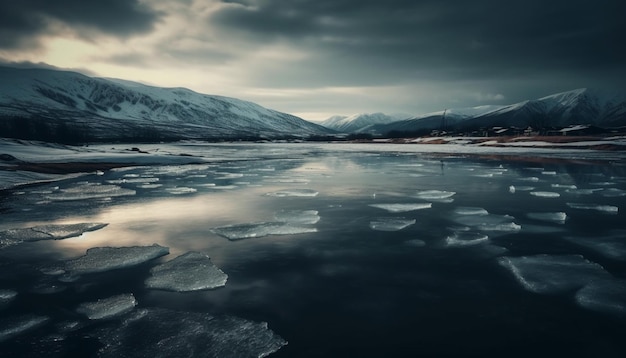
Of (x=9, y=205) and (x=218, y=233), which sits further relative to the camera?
(x=9, y=205)

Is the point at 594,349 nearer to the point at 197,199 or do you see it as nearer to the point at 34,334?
the point at 34,334

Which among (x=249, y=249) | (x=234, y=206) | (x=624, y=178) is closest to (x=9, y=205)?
(x=234, y=206)

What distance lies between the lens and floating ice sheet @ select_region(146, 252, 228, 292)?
24.4ft

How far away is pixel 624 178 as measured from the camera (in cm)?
2414

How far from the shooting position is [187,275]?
7.90 meters

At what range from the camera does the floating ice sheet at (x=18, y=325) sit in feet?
18.5

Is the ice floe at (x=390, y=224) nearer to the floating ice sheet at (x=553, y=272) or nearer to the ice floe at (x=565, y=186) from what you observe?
the floating ice sheet at (x=553, y=272)

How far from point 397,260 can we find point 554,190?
15.1 meters

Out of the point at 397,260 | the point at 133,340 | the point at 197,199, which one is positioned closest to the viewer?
the point at 133,340

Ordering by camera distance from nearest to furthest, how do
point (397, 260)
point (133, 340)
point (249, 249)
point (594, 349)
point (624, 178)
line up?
point (594, 349) → point (133, 340) → point (397, 260) → point (249, 249) → point (624, 178)

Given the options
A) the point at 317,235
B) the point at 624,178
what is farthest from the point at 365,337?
the point at 624,178

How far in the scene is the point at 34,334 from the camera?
222 inches

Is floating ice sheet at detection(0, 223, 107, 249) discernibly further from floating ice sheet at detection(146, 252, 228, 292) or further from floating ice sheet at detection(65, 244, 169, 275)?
floating ice sheet at detection(146, 252, 228, 292)

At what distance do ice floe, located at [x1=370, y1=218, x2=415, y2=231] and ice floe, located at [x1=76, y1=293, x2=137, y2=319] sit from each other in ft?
24.5
